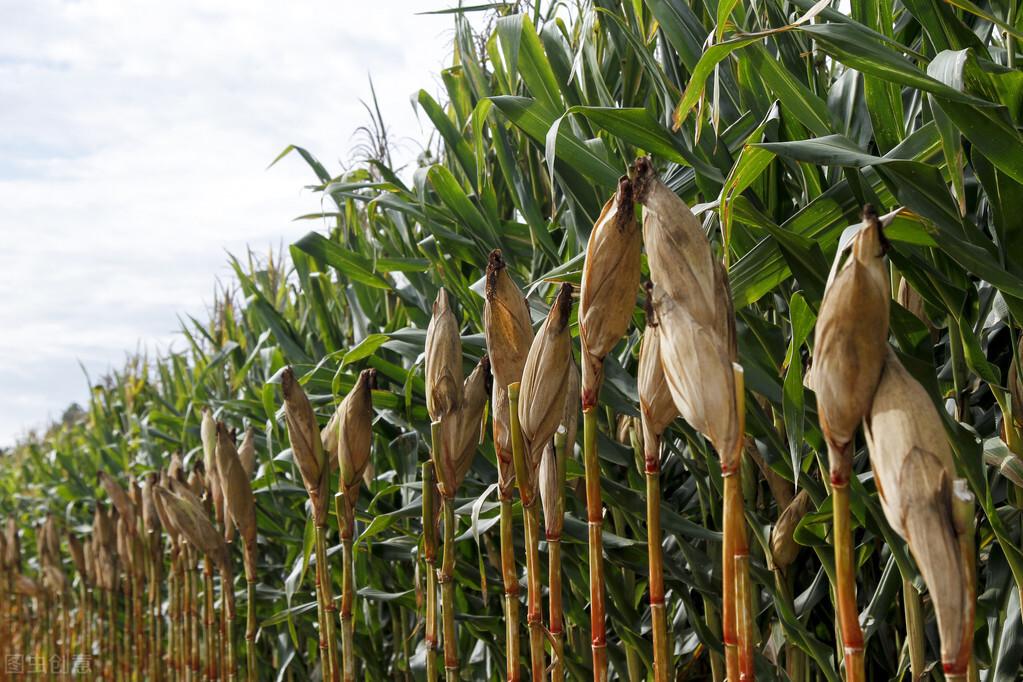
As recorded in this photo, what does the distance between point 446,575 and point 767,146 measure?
42cm

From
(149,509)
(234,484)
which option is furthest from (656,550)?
(149,509)

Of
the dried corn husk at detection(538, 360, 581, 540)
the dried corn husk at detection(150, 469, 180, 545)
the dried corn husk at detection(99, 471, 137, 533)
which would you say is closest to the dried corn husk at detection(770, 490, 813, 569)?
the dried corn husk at detection(538, 360, 581, 540)

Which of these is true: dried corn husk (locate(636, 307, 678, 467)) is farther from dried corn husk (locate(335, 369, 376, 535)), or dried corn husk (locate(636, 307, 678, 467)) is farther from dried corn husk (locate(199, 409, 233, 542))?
dried corn husk (locate(199, 409, 233, 542))

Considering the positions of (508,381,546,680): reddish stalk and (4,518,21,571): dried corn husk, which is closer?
(508,381,546,680): reddish stalk

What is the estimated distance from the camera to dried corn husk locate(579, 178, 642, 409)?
511 millimetres

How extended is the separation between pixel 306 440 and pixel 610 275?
39 centimetres

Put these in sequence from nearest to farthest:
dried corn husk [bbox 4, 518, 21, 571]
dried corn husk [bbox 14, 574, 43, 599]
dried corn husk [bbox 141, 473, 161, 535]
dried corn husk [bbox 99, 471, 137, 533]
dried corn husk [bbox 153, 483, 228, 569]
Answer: dried corn husk [bbox 153, 483, 228, 569]
dried corn husk [bbox 141, 473, 161, 535]
dried corn husk [bbox 99, 471, 137, 533]
dried corn husk [bbox 14, 574, 43, 599]
dried corn husk [bbox 4, 518, 21, 571]

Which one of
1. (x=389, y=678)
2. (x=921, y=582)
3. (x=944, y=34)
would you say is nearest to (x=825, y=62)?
(x=944, y=34)

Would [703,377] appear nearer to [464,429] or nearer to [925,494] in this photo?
[925,494]

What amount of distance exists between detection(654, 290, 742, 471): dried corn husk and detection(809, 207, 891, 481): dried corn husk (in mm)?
49

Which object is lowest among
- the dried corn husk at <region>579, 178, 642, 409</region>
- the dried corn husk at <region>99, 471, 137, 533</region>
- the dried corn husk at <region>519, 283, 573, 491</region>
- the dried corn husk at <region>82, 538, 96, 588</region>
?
the dried corn husk at <region>82, 538, 96, 588</region>

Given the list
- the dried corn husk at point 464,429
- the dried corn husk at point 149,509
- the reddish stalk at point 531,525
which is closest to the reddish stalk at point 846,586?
the reddish stalk at point 531,525

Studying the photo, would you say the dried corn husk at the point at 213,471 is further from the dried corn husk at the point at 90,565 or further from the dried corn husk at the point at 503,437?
the dried corn husk at the point at 90,565

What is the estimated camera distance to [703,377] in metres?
0.45
